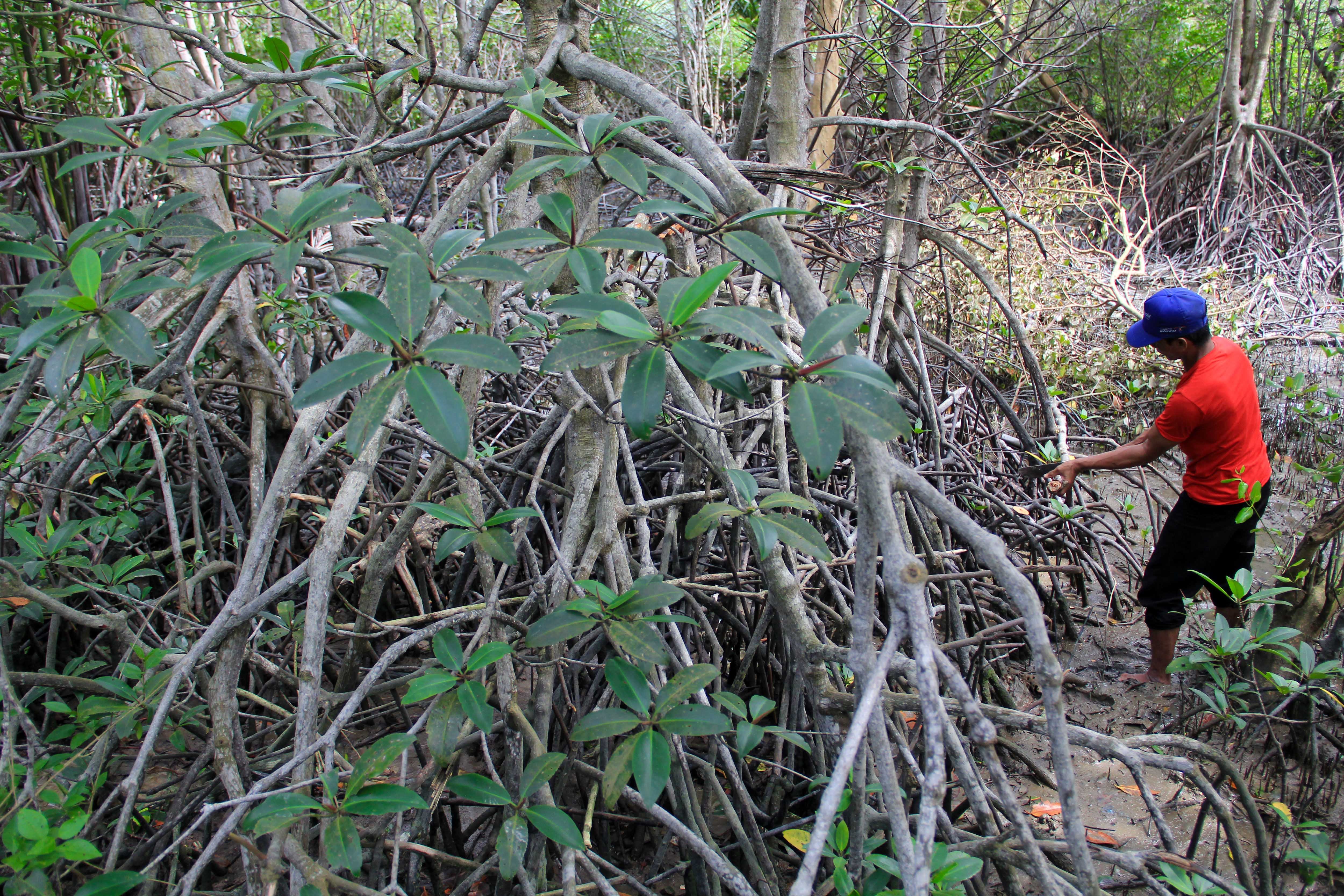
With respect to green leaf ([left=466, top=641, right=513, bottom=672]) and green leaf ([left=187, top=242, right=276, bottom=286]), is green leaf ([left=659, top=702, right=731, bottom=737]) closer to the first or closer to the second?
green leaf ([left=466, top=641, right=513, bottom=672])

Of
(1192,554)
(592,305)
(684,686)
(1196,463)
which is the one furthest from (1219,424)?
(592,305)

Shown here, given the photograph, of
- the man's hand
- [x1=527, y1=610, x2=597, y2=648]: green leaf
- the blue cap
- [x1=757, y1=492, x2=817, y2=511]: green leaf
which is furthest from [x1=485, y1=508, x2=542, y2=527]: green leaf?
the blue cap

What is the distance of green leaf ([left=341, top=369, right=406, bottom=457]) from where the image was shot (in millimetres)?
759

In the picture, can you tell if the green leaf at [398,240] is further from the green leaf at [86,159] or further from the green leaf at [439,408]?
the green leaf at [86,159]

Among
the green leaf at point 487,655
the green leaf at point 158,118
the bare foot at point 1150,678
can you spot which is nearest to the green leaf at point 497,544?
the green leaf at point 487,655

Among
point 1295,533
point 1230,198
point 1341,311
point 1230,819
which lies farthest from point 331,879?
point 1230,198

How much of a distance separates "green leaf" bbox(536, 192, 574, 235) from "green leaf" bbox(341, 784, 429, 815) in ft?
2.58

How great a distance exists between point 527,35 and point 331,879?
1.56 metres

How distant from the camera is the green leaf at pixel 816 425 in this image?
712 mm

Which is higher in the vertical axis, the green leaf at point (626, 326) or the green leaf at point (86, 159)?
the green leaf at point (86, 159)

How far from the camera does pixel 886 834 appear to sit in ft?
4.13

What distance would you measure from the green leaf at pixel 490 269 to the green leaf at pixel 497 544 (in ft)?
1.34

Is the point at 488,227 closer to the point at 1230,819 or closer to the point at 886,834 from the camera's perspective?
the point at 886,834

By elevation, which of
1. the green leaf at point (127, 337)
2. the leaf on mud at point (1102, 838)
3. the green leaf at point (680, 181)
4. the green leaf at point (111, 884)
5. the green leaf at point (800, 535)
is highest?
the green leaf at point (680, 181)
